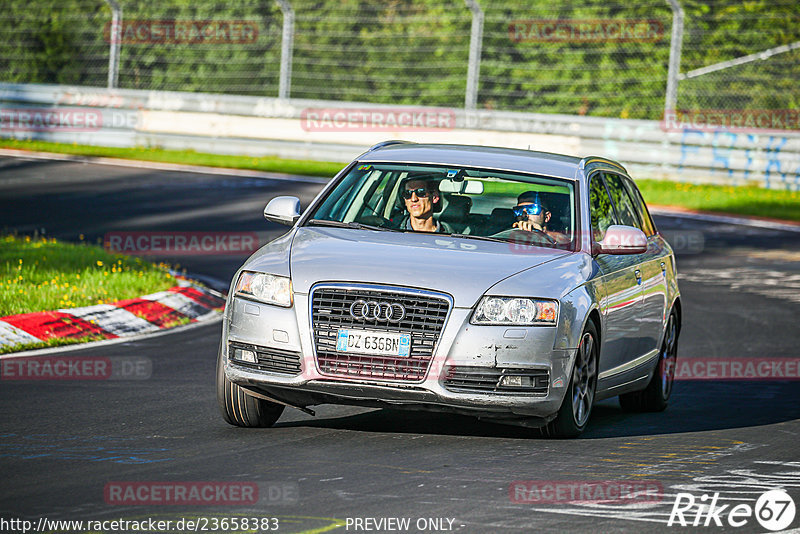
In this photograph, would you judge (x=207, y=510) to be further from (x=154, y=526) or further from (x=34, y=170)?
(x=34, y=170)

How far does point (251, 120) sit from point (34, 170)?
5528 millimetres

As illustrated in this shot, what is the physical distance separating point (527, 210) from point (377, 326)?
166 cm

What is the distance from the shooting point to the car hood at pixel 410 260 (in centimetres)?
741

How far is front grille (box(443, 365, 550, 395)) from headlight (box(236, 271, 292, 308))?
93 cm

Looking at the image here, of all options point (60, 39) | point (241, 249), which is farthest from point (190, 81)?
point (241, 249)

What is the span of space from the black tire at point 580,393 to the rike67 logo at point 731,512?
1253 millimetres

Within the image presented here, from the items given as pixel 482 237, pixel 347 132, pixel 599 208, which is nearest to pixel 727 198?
pixel 347 132

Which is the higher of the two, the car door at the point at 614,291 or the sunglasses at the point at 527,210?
the sunglasses at the point at 527,210

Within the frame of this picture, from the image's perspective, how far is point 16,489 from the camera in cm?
615

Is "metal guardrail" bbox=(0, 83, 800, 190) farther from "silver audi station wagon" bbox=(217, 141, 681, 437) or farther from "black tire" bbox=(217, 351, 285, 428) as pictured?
"black tire" bbox=(217, 351, 285, 428)
